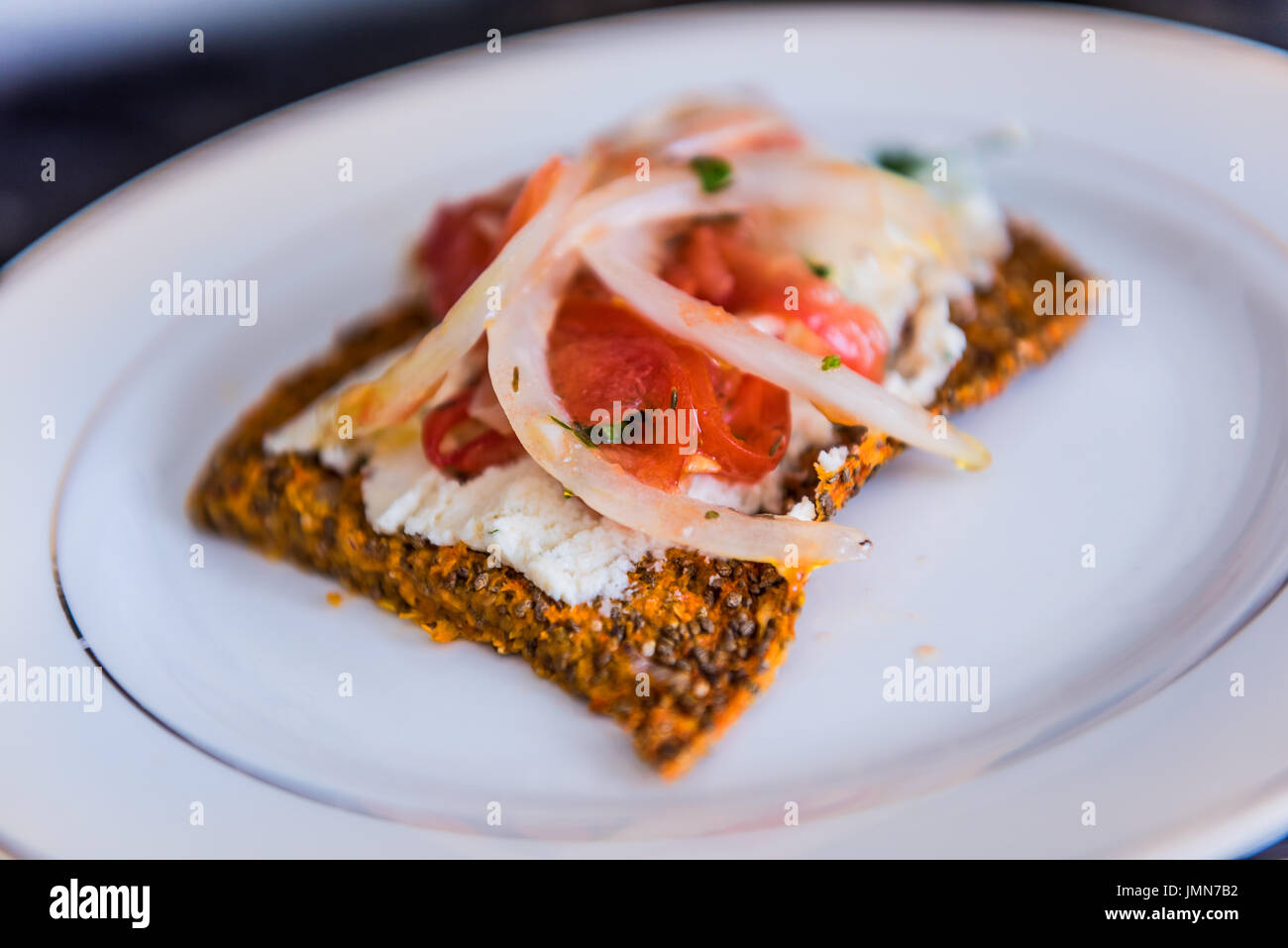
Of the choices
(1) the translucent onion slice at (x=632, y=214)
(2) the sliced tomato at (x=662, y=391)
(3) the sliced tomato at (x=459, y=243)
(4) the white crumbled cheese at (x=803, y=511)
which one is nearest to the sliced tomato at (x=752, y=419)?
(2) the sliced tomato at (x=662, y=391)

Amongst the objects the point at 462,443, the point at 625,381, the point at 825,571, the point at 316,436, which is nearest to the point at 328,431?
the point at 316,436

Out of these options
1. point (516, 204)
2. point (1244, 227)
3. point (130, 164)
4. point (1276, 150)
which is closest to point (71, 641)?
point (516, 204)

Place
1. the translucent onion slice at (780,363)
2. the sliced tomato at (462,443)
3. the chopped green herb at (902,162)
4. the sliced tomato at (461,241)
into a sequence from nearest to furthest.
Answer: the translucent onion slice at (780,363), the sliced tomato at (462,443), the sliced tomato at (461,241), the chopped green herb at (902,162)

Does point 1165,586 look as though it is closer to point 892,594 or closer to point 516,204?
point 892,594

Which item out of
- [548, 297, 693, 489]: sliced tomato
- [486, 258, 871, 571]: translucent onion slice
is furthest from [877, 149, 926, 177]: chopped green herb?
[486, 258, 871, 571]: translucent onion slice

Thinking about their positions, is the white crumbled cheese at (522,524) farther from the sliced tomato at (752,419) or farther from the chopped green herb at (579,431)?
the sliced tomato at (752,419)

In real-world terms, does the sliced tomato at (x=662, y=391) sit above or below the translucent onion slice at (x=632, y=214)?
below

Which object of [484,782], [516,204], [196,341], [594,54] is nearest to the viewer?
[484,782]

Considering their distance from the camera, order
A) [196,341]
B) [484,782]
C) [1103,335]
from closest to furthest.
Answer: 1. [484,782]
2. [1103,335]
3. [196,341]
